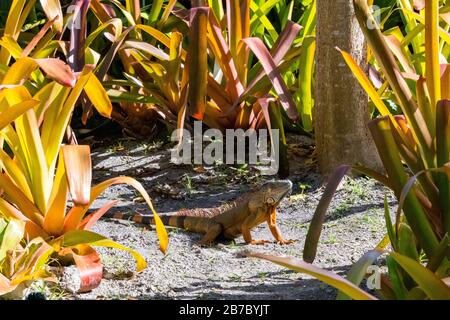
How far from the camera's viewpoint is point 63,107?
3.63 m

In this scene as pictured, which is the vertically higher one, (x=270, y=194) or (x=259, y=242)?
(x=270, y=194)

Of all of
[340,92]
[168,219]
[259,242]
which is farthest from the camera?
[340,92]

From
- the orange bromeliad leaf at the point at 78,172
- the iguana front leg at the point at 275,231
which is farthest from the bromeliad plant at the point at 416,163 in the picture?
the iguana front leg at the point at 275,231

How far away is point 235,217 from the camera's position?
173 inches

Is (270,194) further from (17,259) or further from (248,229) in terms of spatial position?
(17,259)

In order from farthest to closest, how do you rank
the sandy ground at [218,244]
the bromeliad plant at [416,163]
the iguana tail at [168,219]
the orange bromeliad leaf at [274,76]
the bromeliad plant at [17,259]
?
the orange bromeliad leaf at [274,76], the iguana tail at [168,219], the sandy ground at [218,244], the bromeliad plant at [17,259], the bromeliad plant at [416,163]

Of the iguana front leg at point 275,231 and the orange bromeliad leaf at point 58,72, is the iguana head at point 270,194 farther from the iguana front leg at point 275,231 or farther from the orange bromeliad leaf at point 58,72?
the orange bromeliad leaf at point 58,72

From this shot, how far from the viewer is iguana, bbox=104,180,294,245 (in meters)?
4.29

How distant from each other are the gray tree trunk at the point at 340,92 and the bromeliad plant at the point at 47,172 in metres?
1.31

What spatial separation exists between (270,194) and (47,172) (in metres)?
1.15

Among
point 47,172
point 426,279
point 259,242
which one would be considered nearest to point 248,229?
point 259,242

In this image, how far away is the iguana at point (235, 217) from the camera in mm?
4285

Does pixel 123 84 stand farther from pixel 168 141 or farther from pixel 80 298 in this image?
pixel 80 298
